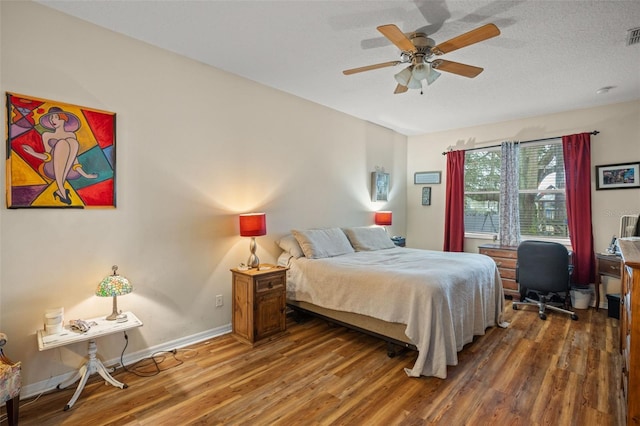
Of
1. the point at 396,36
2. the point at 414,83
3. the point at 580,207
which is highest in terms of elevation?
the point at 396,36

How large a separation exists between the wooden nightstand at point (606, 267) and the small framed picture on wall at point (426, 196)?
8.22 ft

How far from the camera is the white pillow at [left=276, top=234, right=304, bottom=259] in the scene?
3.63 meters

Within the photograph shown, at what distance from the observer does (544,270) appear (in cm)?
368

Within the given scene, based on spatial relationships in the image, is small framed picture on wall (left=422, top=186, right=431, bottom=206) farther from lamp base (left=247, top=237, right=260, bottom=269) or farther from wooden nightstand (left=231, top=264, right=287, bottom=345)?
lamp base (left=247, top=237, right=260, bottom=269)

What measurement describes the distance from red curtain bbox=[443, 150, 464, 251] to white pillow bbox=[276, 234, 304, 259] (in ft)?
9.98

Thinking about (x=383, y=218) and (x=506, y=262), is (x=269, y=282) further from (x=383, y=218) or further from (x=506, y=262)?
(x=506, y=262)

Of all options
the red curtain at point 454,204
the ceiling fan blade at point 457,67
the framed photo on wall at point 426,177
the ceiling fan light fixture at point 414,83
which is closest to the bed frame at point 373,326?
the ceiling fan light fixture at point 414,83

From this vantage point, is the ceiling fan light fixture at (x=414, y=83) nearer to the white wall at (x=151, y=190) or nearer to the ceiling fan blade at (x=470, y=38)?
the ceiling fan blade at (x=470, y=38)

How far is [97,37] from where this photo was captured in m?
2.48

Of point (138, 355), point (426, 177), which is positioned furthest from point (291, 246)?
point (426, 177)

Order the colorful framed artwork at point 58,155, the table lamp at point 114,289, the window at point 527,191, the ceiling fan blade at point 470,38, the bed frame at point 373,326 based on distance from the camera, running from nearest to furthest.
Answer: the ceiling fan blade at point 470,38
the colorful framed artwork at point 58,155
the table lamp at point 114,289
the bed frame at point 373,326
the window at point 527,191

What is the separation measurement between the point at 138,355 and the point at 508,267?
4.62 meters

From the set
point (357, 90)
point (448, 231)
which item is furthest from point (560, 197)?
point (357, 90)

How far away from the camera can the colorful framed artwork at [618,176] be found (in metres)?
4.00
